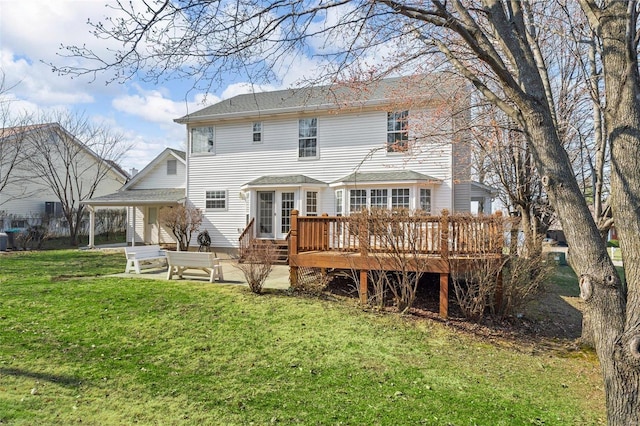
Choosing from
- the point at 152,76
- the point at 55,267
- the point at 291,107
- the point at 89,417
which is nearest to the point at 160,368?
the point at 89,417

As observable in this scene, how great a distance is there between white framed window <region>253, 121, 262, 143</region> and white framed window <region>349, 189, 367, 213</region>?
4930 millimetres

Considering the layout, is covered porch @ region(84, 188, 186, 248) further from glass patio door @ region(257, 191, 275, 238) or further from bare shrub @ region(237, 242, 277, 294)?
bare shrub @ region(237, 242, 277, 294)

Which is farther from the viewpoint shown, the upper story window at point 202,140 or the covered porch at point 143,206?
the covered porch at point 143,206

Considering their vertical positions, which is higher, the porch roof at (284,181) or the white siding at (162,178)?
the white siding at (162,178)

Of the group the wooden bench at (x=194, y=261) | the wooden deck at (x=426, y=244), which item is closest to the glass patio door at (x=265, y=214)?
the wooden bench at (x=194, y=261)

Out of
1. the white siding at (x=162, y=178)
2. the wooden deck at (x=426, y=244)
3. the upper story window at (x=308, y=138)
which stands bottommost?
the wooden deck at (x=426, y=244)

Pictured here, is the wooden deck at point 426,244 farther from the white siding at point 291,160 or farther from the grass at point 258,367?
the white siding at point 291,160

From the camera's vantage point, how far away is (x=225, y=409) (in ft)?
13.2

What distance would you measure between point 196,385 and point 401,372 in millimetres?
2708

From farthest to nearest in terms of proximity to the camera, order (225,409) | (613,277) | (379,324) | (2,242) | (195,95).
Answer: (2,242), (379,324), (195,95), (225,409), (613,277)

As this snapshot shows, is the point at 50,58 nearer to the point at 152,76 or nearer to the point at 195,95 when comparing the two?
the point at 152,76

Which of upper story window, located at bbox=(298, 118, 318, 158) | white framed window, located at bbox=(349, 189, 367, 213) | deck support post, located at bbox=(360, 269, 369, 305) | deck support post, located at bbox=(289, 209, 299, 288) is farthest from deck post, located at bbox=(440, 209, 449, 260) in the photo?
upper story window, located at bbox=(298, 118, 318, 158)

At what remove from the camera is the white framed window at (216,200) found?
54.9 ft

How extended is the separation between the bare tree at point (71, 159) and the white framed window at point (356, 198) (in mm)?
16180
